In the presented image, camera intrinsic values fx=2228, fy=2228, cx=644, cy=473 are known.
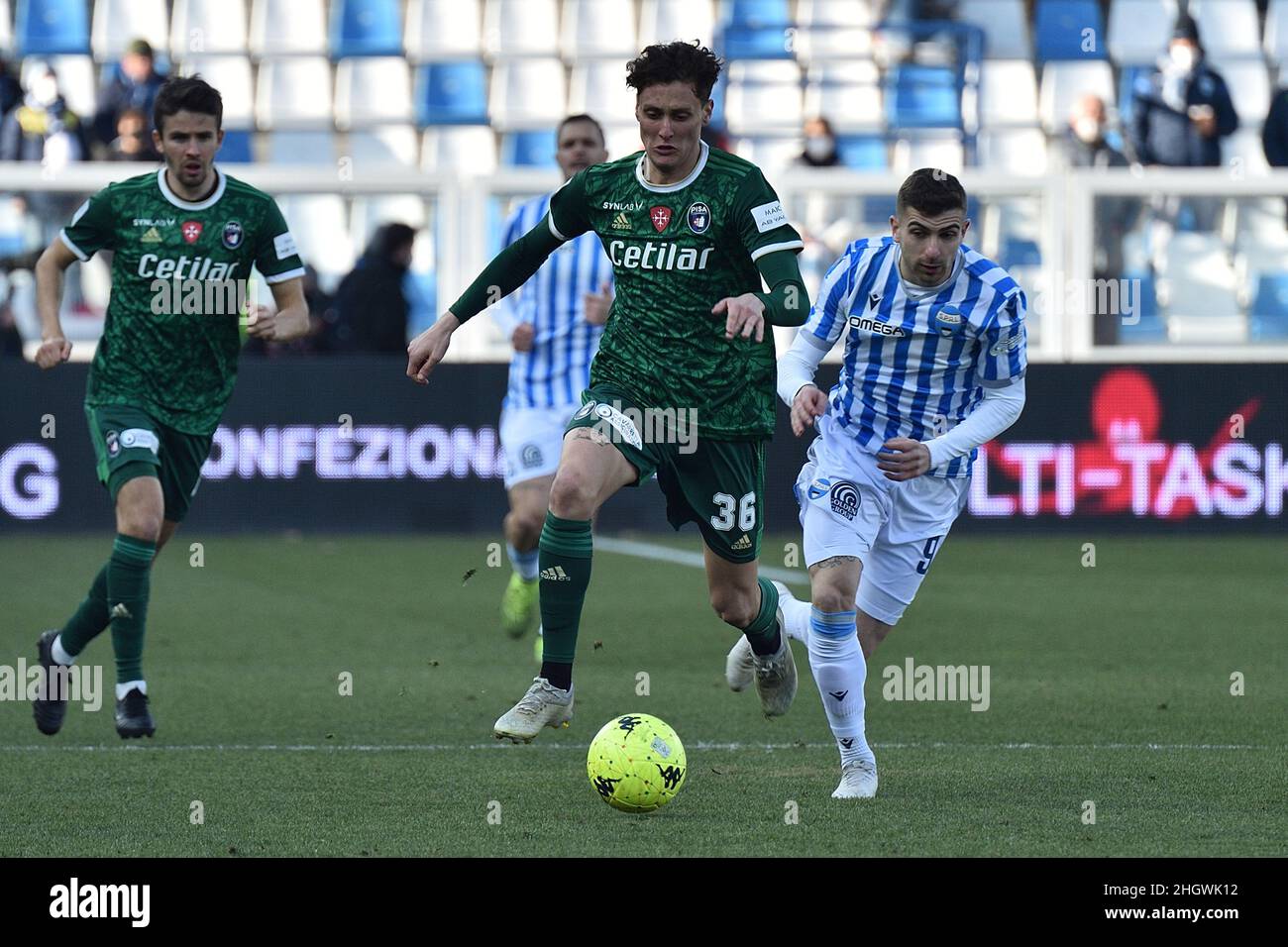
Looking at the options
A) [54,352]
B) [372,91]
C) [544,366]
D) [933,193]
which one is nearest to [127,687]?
[54,352]

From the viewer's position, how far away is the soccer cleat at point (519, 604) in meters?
9.77

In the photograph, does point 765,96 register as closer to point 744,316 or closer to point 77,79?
point 77,79

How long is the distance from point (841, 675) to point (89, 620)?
2641mm

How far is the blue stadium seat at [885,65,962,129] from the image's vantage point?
18547 millimetres

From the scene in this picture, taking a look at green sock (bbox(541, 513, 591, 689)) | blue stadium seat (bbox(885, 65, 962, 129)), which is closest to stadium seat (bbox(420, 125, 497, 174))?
→ blue stadium seat (bbox(885, 65, 962, 129))

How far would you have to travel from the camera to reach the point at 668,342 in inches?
251

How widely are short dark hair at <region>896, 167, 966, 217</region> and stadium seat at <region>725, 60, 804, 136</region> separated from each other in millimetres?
12384

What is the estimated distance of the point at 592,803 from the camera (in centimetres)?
600

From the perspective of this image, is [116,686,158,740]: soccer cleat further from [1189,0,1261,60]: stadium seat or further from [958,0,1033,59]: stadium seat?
[1189,0,1261,60]: stadium seat

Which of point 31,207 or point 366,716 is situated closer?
point 366,716
